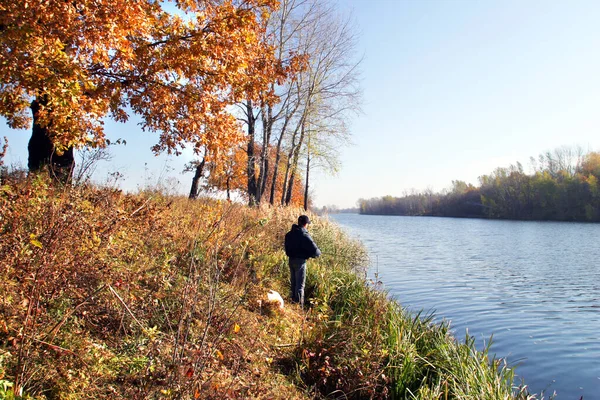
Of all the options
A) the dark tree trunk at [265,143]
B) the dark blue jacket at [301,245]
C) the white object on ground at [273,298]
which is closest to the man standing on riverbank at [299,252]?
the dark blue jacket at [301,245]

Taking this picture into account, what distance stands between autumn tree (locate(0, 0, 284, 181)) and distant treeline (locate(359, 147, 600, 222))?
75721 mm

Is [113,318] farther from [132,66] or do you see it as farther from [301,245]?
[132,66]

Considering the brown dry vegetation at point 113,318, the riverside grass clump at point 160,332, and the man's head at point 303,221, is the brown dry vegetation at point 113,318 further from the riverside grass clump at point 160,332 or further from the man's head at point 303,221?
the man's head at point 303,221

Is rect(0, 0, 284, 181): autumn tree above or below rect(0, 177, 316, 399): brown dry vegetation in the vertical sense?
above

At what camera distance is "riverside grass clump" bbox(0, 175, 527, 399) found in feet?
11.9

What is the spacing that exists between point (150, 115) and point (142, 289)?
6058 mm

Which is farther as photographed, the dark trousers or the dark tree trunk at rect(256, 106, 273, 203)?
the dark tree trunk at rect(256, 106, 273, 203)

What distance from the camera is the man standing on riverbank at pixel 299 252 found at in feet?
27.7

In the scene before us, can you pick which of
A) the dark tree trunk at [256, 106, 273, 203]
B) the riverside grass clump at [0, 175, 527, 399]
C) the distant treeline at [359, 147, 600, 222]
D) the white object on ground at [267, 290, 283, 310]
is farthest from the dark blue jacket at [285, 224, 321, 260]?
the distant treeline at [359, 147, 600, 222]

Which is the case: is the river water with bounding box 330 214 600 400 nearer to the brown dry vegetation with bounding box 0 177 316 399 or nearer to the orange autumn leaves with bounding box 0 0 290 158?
the brown dry vegetation with bounding box 0 177 316 399

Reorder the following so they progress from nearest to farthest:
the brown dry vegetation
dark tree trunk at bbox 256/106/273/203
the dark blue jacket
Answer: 1. the brown dry vegetation
2. the dark blue jacket
3. dark tree trunk at bbox 256/106/273/203

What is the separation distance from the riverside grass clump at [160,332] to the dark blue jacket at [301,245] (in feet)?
3.21

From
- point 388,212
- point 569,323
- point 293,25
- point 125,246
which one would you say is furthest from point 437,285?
point 388,212

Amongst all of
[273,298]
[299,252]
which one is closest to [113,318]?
[273,298]
